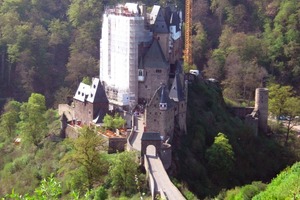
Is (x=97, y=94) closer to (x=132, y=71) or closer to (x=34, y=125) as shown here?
(x=132, y=71)

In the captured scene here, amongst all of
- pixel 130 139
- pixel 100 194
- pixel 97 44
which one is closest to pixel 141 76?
pixel 130 139

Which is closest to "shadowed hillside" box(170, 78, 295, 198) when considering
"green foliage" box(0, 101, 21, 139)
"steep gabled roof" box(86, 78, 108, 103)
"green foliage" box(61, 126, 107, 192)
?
"green foliage" box(61, 126, 107, 192)

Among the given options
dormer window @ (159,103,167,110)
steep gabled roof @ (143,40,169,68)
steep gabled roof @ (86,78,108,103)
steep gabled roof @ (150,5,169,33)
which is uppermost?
steep gabled roof @ (150,5,169,33)

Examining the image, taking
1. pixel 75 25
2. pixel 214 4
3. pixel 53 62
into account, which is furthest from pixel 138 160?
pixel 214 4

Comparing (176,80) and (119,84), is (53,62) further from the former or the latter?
(176,80)

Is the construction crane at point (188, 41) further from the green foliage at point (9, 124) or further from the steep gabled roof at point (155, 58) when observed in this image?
the green foliage at point (9, 124)

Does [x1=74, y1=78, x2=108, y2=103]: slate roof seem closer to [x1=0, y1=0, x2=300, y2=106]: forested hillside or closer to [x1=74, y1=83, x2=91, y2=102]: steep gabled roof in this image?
[x1=74, y1=83, x2=91, y2=102]: steep gabled roof
